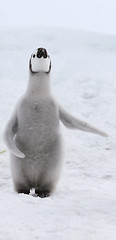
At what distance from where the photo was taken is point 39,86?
7.84 feet

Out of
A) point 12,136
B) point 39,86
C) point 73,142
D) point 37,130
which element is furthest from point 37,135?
point 73,142

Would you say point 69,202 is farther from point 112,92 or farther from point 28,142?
point 112,92

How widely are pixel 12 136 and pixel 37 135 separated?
161 millimetres

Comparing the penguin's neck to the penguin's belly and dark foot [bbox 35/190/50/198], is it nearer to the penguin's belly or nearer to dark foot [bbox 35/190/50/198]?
the penguin's belly

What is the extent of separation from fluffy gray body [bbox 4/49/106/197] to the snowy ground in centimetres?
15

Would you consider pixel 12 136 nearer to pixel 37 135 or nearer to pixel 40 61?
pixel 37 135

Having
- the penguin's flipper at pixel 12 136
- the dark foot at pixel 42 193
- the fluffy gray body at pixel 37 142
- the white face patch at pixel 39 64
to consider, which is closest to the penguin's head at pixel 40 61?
the white face patch at pixel 39 64

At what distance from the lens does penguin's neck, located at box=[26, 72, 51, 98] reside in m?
2.38

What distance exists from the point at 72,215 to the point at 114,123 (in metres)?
3.65

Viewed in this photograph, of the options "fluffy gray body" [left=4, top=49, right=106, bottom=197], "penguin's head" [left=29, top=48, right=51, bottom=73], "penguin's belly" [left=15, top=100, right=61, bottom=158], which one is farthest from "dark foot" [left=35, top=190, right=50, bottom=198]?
"penguin's head" [left=29, top=48, right=51, bottom=73]

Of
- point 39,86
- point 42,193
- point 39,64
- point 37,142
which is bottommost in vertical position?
point 42,193

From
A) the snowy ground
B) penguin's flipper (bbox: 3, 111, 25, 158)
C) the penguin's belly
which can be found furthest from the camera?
the penguin's belly

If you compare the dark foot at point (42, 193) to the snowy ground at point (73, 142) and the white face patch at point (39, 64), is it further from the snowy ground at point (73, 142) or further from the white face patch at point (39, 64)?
the white face patch at point (39, 64)

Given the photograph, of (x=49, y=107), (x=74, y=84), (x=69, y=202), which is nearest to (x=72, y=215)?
(x=69, y=202)
